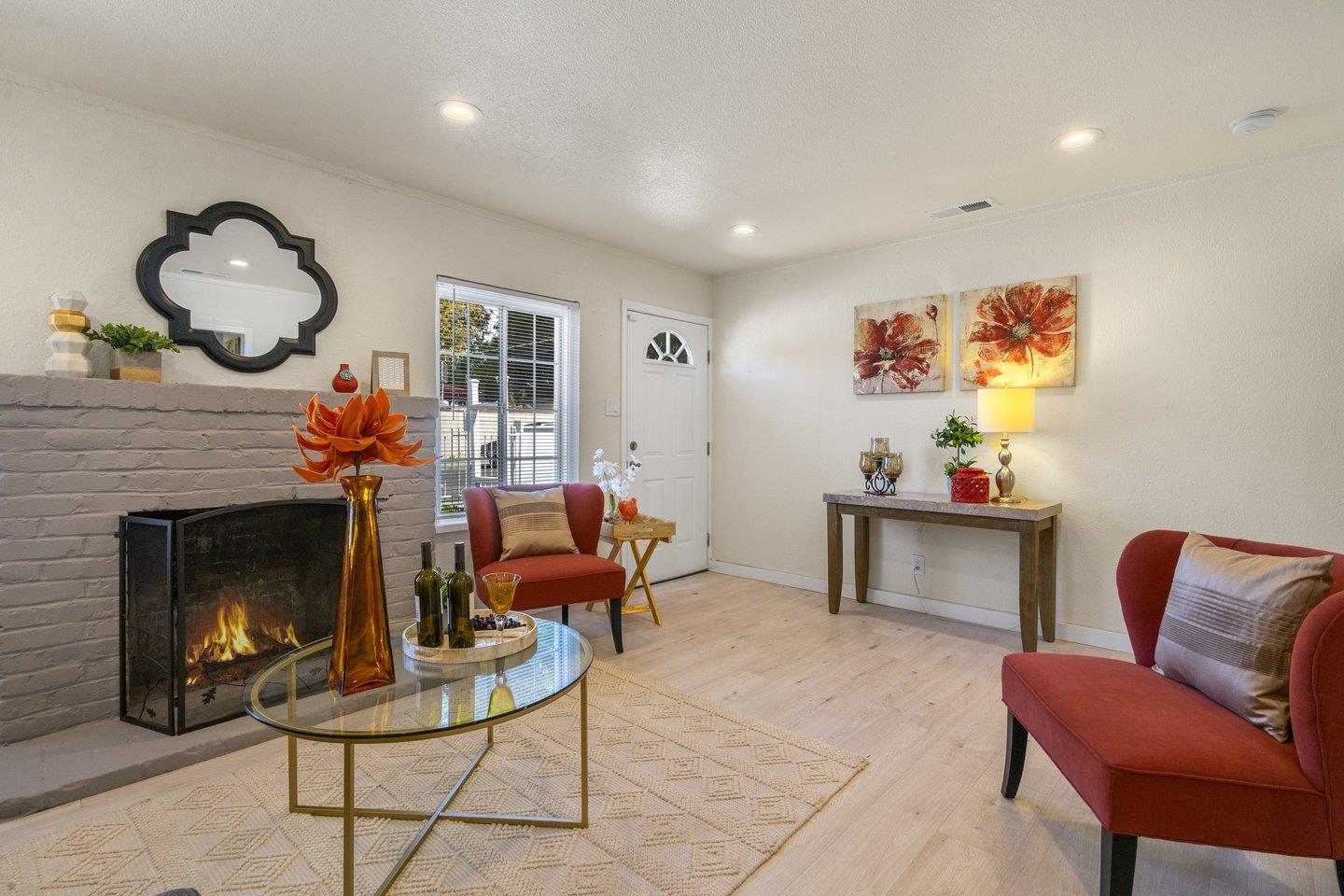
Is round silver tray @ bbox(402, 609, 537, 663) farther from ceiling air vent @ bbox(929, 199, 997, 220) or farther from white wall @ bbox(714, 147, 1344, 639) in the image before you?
ceiling air vent @ bbox(929, 199, 997, 220)

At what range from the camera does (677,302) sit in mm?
5043

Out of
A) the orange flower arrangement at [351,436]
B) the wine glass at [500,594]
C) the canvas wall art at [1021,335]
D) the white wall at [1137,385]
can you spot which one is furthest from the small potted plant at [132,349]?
the canvas wall art at [1021,335]

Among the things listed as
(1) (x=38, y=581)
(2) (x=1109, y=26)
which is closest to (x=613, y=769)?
(1) (x=38, y=581)

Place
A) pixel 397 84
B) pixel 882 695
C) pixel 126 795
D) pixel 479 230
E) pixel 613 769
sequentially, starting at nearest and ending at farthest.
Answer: pixel 126 795, pixel 613 769, pixel 397 84, pixel 882 695, pixel 479 230

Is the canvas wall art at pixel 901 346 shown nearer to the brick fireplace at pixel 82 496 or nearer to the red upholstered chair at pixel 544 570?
the red upholstered chair at pixel 544 570

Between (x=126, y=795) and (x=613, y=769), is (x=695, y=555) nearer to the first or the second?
(x=613, y=769)

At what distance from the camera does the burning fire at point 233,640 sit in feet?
7.75

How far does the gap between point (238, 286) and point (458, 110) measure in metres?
1.31

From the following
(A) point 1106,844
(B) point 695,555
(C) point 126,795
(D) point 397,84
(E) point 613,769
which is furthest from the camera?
(B) point 695,555

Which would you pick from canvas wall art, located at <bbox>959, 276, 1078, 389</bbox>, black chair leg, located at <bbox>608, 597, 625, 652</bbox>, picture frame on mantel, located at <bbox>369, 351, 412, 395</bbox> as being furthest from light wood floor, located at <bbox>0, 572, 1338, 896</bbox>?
picture frame on mantel, located at <bbox>369, 351, 412, 395</bbox>

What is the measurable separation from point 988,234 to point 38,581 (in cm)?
488

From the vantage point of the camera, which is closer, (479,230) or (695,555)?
(479,230)

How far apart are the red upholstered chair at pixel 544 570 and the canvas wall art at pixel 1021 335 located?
256 centimetres

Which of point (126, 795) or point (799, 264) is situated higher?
point (799, 264)
